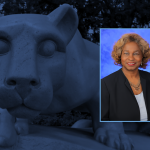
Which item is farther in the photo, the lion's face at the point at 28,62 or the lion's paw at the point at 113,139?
the lion's paw at the point at 113,139

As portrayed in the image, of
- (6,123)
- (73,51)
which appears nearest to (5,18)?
(73,51)

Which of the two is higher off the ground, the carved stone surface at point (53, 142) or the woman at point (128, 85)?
the woman at point (128, 85)

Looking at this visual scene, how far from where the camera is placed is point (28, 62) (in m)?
1.03

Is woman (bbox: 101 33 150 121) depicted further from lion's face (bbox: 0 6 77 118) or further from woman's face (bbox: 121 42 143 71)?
lion's face (bbox: 0 6 77 118)

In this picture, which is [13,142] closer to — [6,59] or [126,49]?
[6,59]

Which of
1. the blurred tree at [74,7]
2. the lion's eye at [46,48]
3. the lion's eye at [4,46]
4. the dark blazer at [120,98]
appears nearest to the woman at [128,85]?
the dark blazer at [120,98]

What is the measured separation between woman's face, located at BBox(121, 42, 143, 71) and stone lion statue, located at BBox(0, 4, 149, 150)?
0.78 ft

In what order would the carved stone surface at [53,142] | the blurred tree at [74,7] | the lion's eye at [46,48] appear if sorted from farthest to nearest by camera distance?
the blurred tree at [74,7], the carved stone surface at [53,142], the lion's eye at [46,48]

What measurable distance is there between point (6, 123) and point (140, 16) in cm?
228

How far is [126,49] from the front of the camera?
1.42 m

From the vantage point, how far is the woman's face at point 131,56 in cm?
141

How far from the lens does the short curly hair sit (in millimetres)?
1431

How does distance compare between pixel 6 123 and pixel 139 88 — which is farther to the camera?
pixel 139 88

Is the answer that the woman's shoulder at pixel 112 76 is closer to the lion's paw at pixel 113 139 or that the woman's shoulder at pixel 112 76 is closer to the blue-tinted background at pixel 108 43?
the blue-tinted background at pixel 108 43
